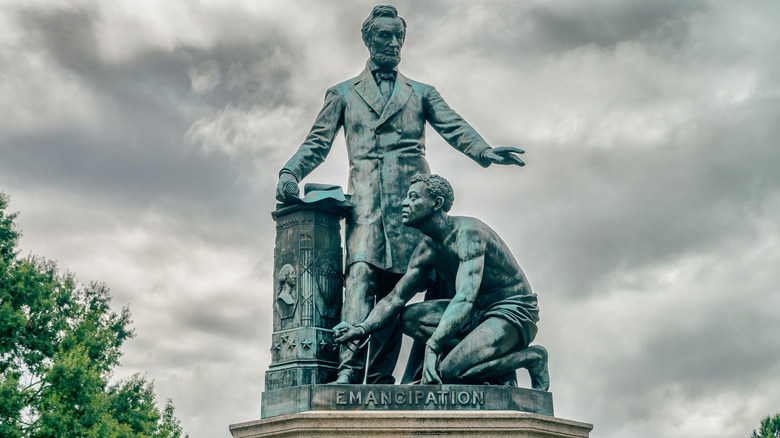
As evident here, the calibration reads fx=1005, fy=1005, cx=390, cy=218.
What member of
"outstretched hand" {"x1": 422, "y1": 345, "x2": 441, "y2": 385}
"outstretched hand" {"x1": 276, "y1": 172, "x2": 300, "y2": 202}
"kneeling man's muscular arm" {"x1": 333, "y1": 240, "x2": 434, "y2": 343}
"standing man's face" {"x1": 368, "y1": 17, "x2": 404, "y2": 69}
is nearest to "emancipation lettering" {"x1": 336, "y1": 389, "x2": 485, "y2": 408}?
"outstretched hand" {"x1": 422, "y1": 345, "x2": 441, "y2": 385}

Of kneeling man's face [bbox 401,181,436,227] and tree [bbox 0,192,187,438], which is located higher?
tree [bbox 0,192,187,438]

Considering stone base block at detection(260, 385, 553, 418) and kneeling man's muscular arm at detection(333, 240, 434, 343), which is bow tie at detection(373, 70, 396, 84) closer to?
kneeling man's muscular arm at detection(333, 240, 434, 343)

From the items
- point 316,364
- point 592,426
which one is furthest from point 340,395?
point 592,426

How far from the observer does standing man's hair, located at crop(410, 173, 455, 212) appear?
10.9 meters

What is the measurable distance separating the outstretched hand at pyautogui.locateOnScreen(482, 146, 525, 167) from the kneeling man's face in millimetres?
1412

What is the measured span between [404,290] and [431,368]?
1.04m

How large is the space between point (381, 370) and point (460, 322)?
132 centimetres

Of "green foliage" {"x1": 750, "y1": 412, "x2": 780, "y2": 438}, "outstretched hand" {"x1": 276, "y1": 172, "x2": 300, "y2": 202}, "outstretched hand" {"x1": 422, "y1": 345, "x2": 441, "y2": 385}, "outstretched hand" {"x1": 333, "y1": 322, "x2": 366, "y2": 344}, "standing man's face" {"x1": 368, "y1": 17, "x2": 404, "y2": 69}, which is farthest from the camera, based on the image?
"green foliage" {"x1": 750, "y1": 412, "x2": 780, "y2": 438}

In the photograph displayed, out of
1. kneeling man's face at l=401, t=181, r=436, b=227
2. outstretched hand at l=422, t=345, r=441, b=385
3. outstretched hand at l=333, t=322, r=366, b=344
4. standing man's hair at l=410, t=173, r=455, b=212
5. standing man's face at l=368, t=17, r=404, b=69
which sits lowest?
outstretched hand at l=422, t=345, r=441, b=385

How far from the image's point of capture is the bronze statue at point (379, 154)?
448 inches

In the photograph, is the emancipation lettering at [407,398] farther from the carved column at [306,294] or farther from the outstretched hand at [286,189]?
the outstretched hand at [286,189]

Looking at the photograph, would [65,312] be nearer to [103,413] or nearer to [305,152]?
[103,413]

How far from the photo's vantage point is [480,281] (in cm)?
1073

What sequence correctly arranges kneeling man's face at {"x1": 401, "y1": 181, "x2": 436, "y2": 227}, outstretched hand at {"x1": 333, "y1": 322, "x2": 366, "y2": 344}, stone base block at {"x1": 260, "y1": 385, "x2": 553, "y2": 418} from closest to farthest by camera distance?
stone base block at {"x1": 260, "y1": 385, "x2": 553, "y2": 418}, outstretched hand at {"x1": 333, "y1": 322, "x2": 366, "y2": 344}, kneeling man's face at {"x1": 401, "y1": 181, "x2": 436, "y2": 227}
